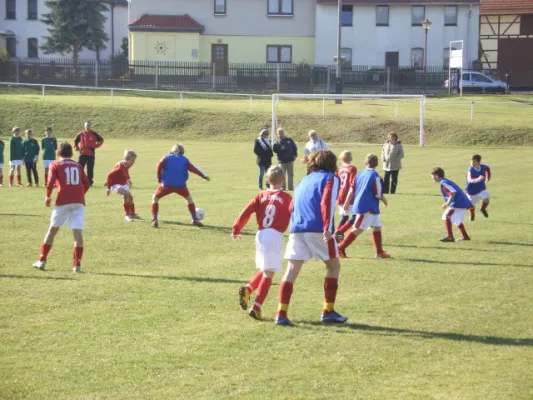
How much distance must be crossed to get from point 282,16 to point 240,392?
63111 millimetres

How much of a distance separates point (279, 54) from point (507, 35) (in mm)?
19589

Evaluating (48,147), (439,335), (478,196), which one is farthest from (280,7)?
(439,335)

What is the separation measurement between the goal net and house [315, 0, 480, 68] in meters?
20.0

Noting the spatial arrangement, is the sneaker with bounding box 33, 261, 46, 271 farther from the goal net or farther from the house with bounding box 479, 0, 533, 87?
the house with bounding box 479, 0, 533, 87

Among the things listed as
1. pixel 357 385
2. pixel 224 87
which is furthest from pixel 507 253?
pixel 224 87

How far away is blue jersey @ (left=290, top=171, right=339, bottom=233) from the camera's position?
10469mm

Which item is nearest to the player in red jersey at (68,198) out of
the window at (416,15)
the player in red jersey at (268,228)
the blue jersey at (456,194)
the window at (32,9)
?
the player in red jersey at (268,228)

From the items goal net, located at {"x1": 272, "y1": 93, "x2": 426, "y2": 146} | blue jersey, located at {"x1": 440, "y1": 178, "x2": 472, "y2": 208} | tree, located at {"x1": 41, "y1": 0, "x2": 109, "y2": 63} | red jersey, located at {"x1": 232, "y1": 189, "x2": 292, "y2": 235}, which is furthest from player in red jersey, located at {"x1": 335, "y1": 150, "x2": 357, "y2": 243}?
tree, located at {"x1": 41, "y1": 0, "x2": 109, "y2": 63}

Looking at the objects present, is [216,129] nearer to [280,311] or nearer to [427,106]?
[427,106]

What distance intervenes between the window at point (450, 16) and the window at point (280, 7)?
1168cm

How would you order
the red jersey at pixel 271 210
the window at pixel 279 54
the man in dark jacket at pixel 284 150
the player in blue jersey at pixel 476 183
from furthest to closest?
the window at pixel 279 54 < the man in dark jacket at pixel 284 150 < the player in blue jersey at pixel 476 183 < the red jersey at pixel 271 210

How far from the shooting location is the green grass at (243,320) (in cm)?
864

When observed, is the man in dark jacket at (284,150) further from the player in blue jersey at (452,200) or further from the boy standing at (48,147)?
the player in blue jersey at (452,200)

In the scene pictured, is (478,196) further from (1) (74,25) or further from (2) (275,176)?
(1) (74,25)
